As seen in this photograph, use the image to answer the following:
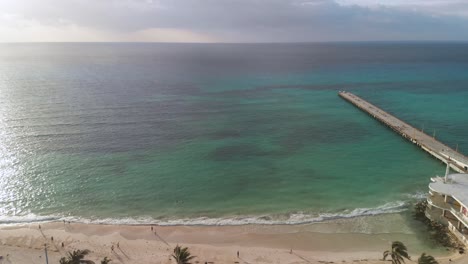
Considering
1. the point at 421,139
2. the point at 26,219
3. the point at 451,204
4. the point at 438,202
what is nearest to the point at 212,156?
the point at 26,219

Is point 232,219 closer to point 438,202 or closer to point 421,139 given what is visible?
point 438,202

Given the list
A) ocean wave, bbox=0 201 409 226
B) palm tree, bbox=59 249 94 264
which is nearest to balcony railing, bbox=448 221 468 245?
ocean wave, bbox=0 201 409 226

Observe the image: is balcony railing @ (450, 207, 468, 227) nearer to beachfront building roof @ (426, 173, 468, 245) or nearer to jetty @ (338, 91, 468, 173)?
beachfront building roof @ (426, 173, 468, 245)

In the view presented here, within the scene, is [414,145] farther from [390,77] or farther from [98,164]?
[390,77]

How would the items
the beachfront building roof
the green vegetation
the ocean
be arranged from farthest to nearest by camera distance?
the ocean → the beachfront building roof → the green vegetation

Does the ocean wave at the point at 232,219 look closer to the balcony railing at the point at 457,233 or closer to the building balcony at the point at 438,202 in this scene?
the building balcony at the point at 438,202

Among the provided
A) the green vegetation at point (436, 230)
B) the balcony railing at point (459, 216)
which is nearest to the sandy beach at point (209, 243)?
the green vegetation at point (436, 230)

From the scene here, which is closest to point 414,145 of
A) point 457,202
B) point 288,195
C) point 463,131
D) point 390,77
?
point 463,131
